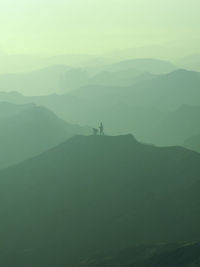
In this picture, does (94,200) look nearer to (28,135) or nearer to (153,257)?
(153,257)

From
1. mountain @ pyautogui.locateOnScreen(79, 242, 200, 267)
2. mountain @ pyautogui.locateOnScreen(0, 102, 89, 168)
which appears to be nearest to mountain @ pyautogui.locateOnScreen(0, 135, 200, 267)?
mountain @ pyautogui.locateOnScreen(79, 242, 200, 267)

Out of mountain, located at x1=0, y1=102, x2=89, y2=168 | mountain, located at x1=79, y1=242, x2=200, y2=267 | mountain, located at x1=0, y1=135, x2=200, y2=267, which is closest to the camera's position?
mountain, located at x1=79, y1=242, x2=200, y2=267

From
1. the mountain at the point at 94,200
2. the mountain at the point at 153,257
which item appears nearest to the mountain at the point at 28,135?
the mountain at the point at 94,200

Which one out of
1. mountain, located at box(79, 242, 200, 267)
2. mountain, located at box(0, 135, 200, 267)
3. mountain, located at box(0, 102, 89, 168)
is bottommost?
mountain, located at box(79, 242, 200, 267)

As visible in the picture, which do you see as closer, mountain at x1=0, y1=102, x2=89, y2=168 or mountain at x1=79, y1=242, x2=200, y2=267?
mountain at x1=79, y1=242, x2=200, y2=267

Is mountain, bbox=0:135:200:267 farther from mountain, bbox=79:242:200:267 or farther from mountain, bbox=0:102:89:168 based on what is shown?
mountain, bbox=0:102:89:168

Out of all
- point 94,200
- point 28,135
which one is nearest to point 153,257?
point 94,200

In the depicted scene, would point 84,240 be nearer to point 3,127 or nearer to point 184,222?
point 184,222
